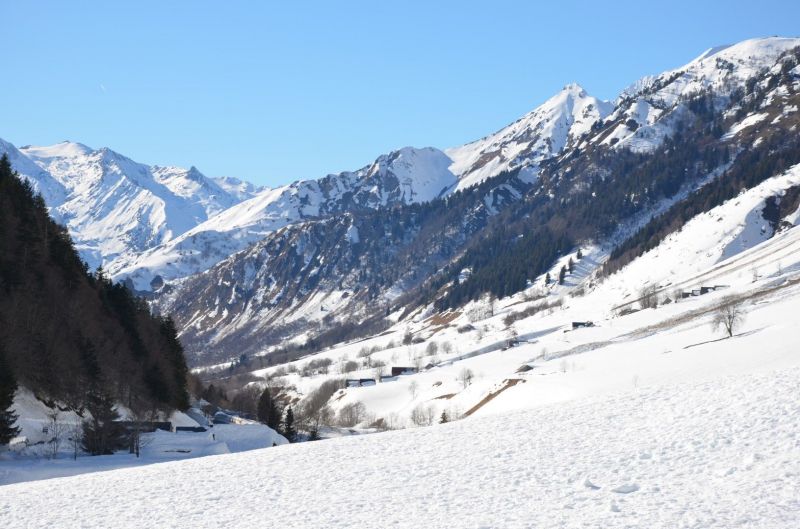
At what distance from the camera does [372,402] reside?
487ft

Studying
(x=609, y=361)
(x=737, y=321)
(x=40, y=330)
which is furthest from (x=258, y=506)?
(x=737, y=321)

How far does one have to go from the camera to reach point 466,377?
144m

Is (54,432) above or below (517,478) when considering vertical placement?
above

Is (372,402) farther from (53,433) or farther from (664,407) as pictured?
(664,407)

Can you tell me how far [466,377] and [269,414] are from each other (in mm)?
55352

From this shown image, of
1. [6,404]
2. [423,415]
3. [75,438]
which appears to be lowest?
[423,415]

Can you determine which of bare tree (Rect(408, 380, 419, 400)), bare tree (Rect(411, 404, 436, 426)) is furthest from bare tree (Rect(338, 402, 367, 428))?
bare tree (Rect(411, 404, 436, 426))

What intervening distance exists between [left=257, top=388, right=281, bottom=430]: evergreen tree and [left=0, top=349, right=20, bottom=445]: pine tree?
156 feet

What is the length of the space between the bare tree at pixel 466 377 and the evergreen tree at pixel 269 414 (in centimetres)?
4766

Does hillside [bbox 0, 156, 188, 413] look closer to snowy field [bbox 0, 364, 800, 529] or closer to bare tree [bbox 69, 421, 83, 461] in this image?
bare tree [bbox 69, 421, 83, 461]

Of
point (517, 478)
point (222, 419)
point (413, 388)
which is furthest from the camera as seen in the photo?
point (413, 388)

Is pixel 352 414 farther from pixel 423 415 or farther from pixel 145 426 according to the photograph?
pixel 145 426

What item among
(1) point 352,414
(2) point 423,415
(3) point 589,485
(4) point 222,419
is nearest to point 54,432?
(3) point 589,485

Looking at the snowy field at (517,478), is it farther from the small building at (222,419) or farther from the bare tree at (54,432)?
the small building at (222,419)
